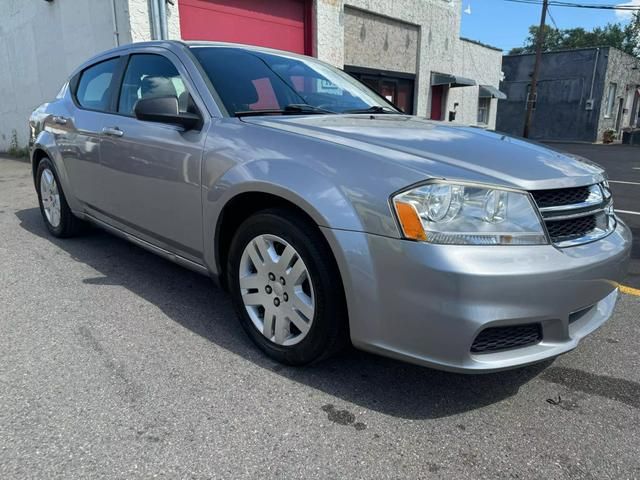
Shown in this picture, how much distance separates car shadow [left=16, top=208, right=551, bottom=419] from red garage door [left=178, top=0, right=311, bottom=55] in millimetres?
6668

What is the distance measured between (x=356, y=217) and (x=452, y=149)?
60cm

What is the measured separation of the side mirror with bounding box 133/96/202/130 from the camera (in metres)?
2.66

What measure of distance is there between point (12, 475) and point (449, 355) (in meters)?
1.65

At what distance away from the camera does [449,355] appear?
191cm

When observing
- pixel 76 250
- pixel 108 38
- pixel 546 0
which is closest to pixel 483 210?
pixel 76 250

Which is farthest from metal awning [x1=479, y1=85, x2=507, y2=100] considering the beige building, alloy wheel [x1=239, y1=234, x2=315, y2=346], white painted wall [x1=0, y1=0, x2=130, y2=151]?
alloy wheel [x1=239, y1=234, x2=315, y2=346]

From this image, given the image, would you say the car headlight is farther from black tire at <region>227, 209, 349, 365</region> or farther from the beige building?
the beige building

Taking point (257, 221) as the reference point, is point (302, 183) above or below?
above

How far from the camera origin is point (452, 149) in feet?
7.30

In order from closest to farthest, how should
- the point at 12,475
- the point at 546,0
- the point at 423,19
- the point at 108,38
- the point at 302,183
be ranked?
the point at 12,475
the point at 302,183
the point at 108,38
the point at 423,19
the point at 546,0

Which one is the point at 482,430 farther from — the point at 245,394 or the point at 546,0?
the point at 546,0

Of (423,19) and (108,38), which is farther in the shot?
(423,19)

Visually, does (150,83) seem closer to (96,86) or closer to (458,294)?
(96,86)

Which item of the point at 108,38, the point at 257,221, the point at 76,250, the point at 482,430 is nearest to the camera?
the point at 482,430
